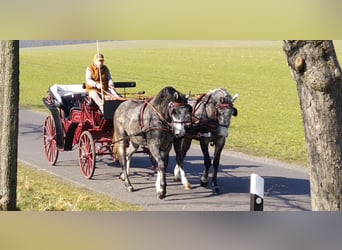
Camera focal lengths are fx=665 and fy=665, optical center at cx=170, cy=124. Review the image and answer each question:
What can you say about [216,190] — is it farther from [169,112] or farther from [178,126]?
[169,112]

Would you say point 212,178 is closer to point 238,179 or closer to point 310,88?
point 238,179

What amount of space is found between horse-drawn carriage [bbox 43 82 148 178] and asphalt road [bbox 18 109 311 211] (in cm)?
28

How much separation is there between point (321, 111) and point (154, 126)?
412cm

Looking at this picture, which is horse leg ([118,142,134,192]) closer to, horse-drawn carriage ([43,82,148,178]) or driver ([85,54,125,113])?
horse-drawn carriage ([43,82,148,178])

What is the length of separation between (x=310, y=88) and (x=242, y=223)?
103 centimetres

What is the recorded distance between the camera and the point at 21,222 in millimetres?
3041

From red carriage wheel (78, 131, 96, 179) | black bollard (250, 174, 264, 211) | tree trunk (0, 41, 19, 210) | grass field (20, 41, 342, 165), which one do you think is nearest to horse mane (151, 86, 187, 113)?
grass field (20, 41, 342, 165)

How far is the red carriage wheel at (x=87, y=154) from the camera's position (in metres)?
8.72

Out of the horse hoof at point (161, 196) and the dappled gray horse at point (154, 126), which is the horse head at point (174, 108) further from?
the horse hoof at point (161, 196)

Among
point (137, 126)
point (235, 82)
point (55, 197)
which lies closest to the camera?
point (55, 197)

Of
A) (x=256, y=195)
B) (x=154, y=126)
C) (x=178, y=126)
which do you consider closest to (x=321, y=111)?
(x=256, y=195)

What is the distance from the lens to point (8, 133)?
5.81 m

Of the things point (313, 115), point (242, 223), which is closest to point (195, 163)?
point (313, 115)

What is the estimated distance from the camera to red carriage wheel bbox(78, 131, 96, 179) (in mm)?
8719
